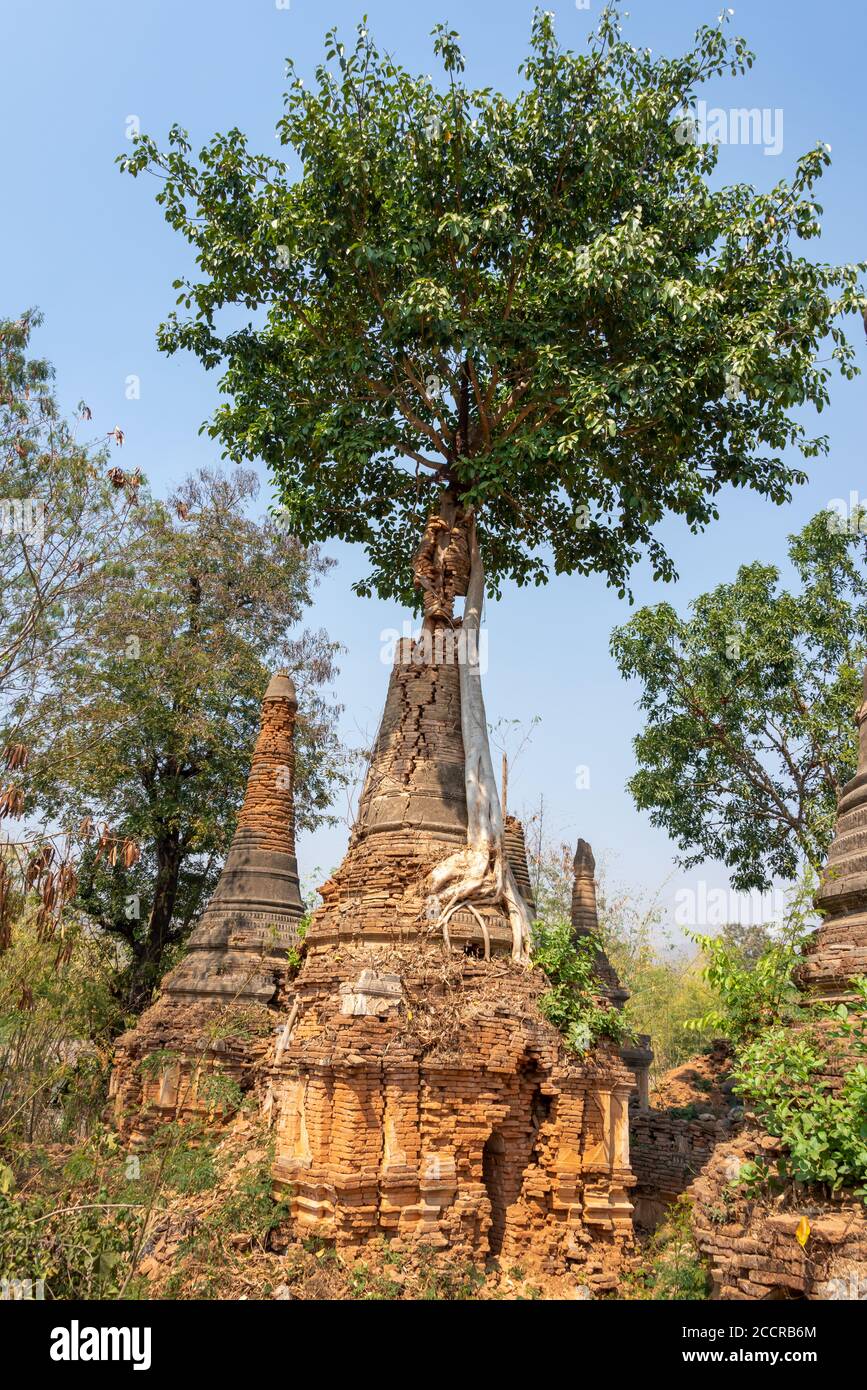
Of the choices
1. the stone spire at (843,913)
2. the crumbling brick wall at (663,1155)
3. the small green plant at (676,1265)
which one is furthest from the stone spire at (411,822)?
the crumbling brick wall at (663,1155)

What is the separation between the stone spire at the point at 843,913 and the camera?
7.70 metres

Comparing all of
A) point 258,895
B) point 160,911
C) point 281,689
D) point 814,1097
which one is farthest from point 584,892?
point 814,1097

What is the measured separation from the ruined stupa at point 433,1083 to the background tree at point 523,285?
15.8 feet

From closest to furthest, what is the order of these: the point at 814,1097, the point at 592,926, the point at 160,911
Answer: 1. the point at 814,1097
2. the point at 592,926
3. the point at 160,911

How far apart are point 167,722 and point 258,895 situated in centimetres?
651

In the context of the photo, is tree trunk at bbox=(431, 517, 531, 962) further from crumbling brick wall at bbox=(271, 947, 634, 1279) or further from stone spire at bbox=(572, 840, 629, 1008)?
stone spire at bbox=(572, 840, 629, 1008)

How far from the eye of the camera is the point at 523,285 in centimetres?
1335

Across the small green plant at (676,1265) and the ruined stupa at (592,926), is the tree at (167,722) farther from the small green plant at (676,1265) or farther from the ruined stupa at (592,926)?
the small green plant at (676,1265)

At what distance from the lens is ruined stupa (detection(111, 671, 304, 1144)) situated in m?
12.1

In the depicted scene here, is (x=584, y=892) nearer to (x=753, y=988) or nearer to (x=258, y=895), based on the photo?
(x=258, y=895)

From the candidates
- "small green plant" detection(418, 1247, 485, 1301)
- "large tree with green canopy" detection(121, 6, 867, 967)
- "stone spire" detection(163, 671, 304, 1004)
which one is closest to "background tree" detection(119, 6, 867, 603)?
"large tree with green canopy" detection(121, 6, 867, 967)

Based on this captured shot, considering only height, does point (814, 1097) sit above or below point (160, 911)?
below

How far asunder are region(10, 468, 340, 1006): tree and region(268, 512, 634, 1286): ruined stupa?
333 inches
